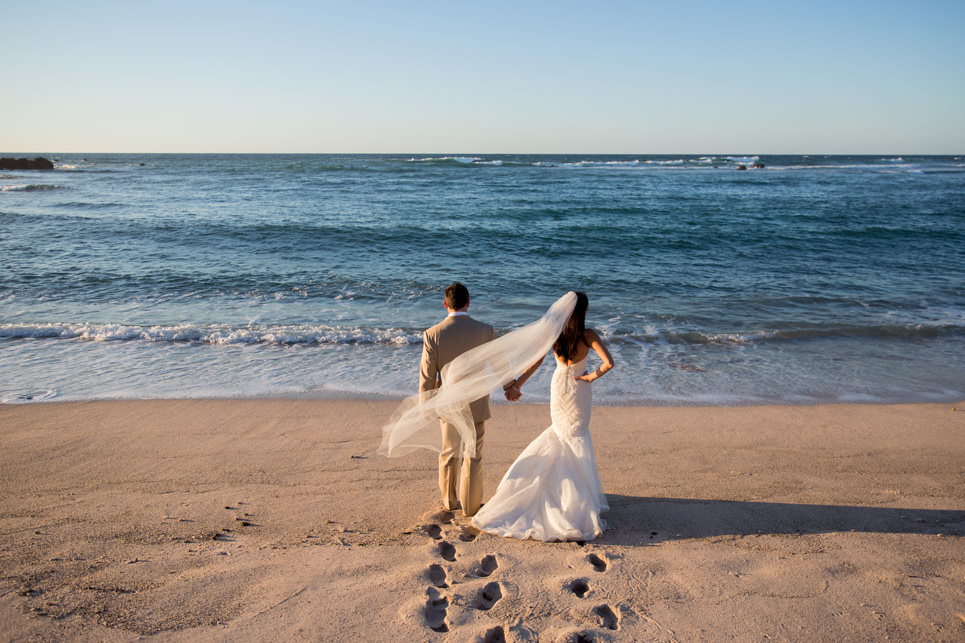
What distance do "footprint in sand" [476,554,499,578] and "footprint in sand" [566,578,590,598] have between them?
498mm

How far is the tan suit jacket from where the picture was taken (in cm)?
427

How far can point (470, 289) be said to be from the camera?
1377cm

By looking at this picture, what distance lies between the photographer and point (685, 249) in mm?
19125

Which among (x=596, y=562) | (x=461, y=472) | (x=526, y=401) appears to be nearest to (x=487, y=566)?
(x=596, y=562)

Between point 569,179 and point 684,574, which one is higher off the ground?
point 569,179

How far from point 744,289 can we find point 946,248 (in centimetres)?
1110

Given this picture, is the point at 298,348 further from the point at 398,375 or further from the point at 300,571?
the point at 300,571

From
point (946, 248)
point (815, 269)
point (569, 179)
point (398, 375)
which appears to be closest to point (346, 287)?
point (398, 375)

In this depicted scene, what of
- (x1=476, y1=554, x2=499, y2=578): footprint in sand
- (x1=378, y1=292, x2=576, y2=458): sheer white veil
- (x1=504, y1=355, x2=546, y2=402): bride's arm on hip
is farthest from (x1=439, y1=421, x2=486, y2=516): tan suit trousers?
(x1=476, y1=554, x2=499, y2=578): footprint in sand

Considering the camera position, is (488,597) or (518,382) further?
(518,382)

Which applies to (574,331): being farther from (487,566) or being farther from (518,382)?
(487,566)

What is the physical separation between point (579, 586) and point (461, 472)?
1379 mm

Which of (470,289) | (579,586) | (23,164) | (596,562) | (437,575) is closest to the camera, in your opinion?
(579,586)

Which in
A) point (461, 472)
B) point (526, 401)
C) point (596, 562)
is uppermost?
point (461, 472)
